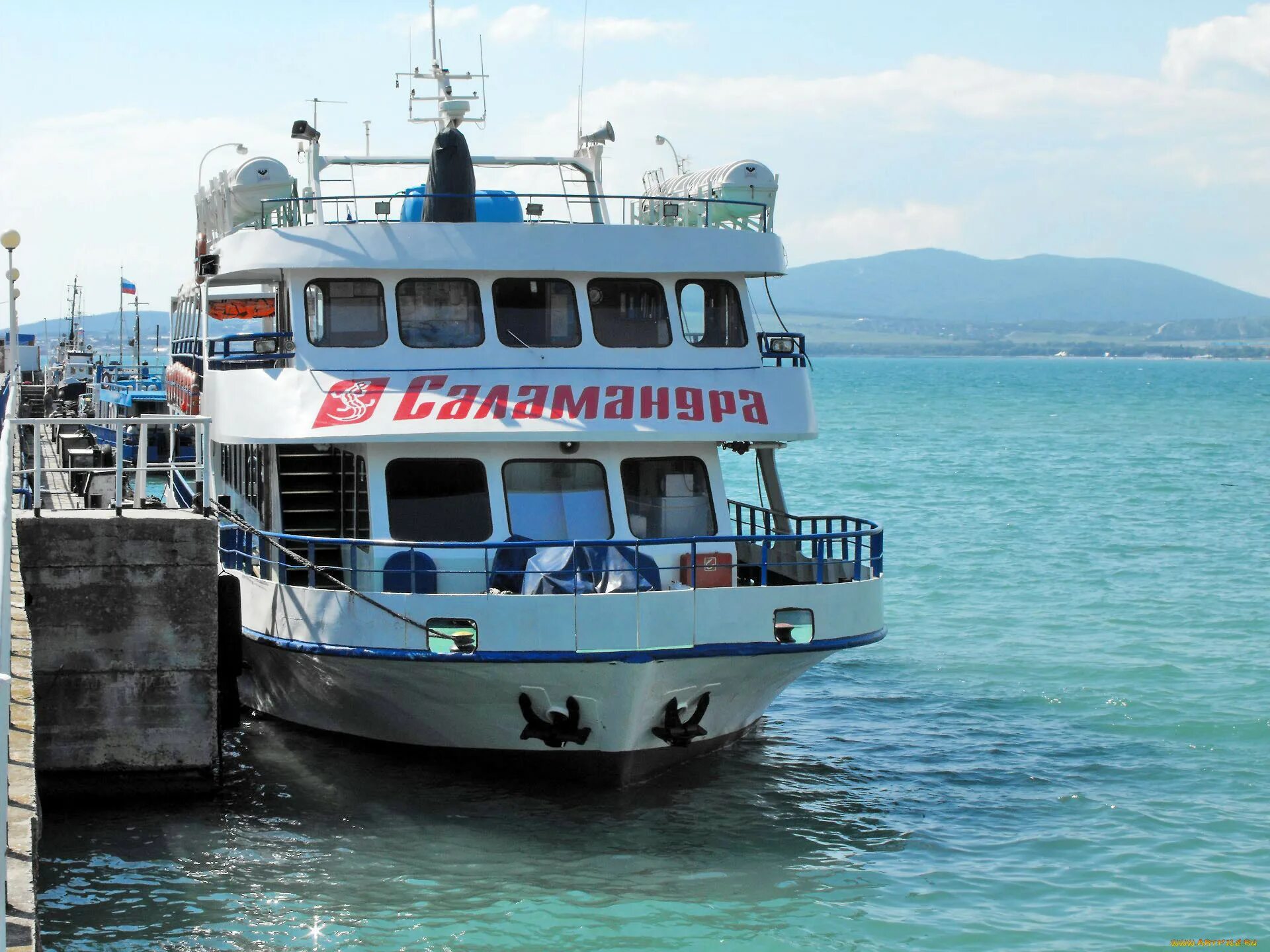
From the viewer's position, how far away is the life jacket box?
44.4 feet

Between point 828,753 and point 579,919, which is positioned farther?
point 828,753

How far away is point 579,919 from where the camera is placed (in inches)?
451

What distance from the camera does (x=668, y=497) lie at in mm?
14938

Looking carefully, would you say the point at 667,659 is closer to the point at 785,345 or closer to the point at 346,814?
the point at 346,814

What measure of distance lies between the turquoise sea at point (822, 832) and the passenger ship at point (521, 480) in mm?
679

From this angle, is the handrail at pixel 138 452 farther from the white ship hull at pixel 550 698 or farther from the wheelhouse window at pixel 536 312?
the wheelhouse window at pixel 536 312

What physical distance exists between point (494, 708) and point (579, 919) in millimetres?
2390

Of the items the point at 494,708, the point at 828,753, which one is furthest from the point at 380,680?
the point at 828,753

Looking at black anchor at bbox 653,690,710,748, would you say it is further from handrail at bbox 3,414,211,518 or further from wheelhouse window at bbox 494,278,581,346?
handrail at bbox 3,414,211,518

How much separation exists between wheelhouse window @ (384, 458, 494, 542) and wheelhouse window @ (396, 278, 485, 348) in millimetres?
1366

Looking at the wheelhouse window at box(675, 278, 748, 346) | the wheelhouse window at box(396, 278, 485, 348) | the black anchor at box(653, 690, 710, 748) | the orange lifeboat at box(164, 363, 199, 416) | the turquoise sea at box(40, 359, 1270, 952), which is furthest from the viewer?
the orange lifeboat at box(164, 363, 199, 416)

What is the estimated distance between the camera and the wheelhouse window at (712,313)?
15.6 metres

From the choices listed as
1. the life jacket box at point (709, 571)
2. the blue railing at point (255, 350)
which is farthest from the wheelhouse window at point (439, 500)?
the life jacket box at point (709, 571)

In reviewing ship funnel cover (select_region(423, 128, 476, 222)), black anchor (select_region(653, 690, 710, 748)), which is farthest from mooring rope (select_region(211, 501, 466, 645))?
ship funnel cover (select_region(423, 128, 476, 222))
